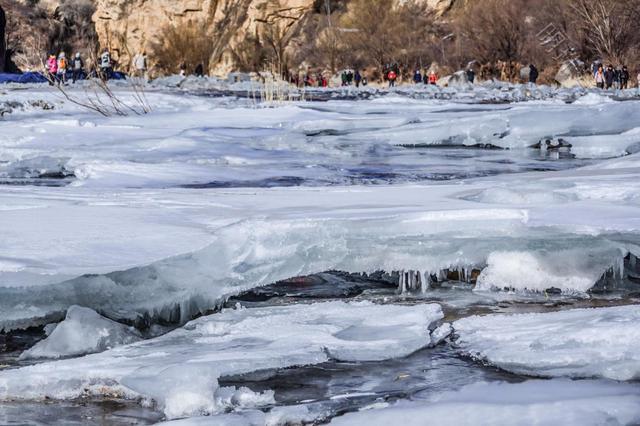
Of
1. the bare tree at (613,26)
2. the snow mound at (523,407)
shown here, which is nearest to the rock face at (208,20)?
the bare tree at (613,26)

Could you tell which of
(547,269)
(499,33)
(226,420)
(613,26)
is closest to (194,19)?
(499,33)

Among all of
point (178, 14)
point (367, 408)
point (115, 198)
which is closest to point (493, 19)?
point (178, 14)

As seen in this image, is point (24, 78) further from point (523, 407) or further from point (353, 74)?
point (523, 407)

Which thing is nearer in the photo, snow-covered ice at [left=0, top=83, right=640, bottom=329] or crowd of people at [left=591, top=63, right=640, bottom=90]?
snow-covered ice at [left=0, top=83, right=640, bottom=329]

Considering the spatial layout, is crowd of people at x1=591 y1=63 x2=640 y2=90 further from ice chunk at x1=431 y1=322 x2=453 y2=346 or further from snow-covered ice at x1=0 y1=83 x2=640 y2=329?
ice chunk at x1=431 y1=322 x2=453 y2=346

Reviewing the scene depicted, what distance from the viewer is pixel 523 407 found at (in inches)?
80.0

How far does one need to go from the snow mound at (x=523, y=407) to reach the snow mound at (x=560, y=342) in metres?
0.09

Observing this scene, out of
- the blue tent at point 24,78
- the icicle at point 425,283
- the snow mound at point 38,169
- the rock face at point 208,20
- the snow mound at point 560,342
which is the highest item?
the rock face at point 208,20

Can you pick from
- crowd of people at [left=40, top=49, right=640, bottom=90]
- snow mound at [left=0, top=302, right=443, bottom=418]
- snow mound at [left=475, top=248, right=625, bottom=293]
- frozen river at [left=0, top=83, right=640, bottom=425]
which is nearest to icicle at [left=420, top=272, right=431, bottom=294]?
frozen river at [left=0, top=83, right=640, bottom=425]

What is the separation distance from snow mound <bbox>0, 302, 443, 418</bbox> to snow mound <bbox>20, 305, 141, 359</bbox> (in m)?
0.09

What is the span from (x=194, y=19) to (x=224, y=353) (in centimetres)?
4720

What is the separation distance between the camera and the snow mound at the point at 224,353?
7.27ft

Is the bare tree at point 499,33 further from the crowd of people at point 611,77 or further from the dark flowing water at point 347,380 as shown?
the dark flowing water at point 347,380

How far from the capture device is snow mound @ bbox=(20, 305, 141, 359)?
8.66 feet
